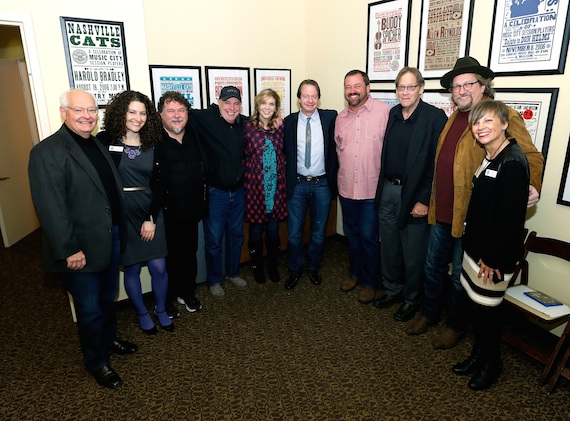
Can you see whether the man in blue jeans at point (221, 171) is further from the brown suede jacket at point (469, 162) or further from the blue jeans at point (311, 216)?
the brown suede jacket at point (469, 162)

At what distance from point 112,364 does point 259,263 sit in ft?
4.89

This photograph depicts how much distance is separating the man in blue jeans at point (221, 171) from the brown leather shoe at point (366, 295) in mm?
1154

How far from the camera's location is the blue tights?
2664mm

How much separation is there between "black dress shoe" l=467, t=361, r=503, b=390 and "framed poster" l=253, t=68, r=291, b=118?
300 cm

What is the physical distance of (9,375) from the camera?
2.39m

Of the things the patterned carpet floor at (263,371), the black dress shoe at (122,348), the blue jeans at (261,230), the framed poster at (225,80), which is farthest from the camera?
the framed poster at (225,80)

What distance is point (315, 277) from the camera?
3504 mm

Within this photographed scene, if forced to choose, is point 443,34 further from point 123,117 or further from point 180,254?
point 180,254

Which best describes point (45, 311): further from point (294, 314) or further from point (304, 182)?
point (304, 182)

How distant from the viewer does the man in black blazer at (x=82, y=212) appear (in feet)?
6.31

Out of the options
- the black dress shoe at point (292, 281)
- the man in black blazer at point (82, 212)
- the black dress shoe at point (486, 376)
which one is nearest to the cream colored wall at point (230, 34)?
the man in black blazer at point (82, 212)

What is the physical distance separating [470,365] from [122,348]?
88.0 inches

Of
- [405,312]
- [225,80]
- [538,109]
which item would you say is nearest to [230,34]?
[225,80]

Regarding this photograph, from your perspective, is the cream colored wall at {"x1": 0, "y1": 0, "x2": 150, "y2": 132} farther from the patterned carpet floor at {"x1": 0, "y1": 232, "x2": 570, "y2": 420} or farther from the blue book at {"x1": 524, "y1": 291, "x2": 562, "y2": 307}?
the blue book at {"x1": 524, "y1": 291, "x2": 562, "y2": 307}
